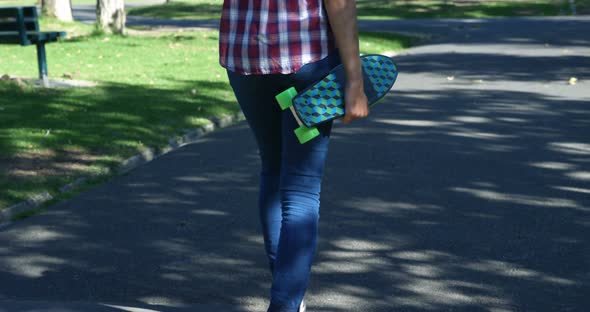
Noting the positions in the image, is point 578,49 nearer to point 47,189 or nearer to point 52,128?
point 52,128

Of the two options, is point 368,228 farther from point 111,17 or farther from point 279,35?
point 111,17

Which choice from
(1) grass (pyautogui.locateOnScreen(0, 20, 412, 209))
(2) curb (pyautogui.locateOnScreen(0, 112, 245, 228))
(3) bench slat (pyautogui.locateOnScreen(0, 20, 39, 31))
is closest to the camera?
(2) curb (pyautogui.locateOnScreen(0, 112, 245, 228))

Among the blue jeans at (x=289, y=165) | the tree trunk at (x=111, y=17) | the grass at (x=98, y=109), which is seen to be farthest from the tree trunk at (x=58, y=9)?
the blue jeans at (x=289, y=165)

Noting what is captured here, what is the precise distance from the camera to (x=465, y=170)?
730 centimetres

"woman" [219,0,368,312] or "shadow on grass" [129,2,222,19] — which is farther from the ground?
"woman" [219,0,368,312]

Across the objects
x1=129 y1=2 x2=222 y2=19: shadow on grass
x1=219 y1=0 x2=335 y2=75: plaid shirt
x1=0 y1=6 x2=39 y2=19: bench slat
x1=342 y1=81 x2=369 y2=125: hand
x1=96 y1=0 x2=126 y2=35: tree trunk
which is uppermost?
x1=219 y1=0 x2=335 y2=75: plaid shirt

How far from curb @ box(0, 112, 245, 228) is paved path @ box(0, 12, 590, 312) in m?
0.15

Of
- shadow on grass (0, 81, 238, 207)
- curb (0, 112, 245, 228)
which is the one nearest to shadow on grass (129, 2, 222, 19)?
shadow on grass (0, 81, 238, 207)

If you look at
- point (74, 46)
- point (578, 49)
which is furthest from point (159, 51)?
point (578, 49)

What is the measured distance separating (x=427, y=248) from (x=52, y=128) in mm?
4715

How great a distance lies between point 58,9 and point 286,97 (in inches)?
928

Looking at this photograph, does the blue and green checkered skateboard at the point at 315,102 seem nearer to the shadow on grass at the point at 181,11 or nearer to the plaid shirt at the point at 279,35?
the plaid shirt at the point at 279,35

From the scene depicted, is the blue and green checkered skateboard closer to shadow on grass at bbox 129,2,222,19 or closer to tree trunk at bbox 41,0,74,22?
tree trunk at bbox 41,0,74,22

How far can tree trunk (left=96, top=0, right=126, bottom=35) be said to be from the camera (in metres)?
21.5
